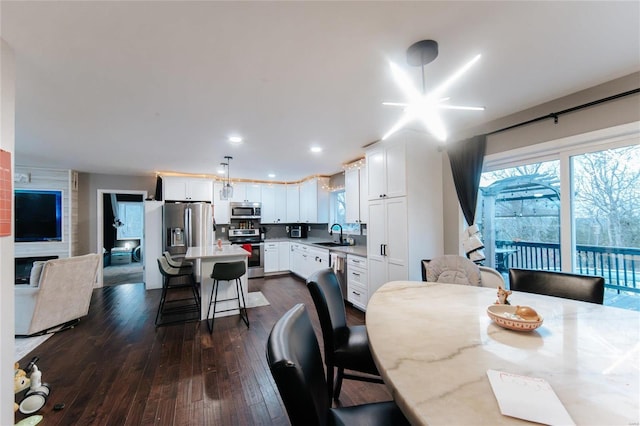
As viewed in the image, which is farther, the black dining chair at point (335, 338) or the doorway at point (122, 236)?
the doorway at point (122, 236)

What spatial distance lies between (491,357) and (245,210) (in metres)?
5.85

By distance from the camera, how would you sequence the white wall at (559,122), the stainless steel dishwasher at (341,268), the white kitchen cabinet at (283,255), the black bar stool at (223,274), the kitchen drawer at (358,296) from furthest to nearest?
the white kitchen cabinet at (283,255) < the stainless steel dishwasher at (341,268) < the kitchen drawer at (358,296) < the black bar stool at (223,274) < the white wall at (559,122)

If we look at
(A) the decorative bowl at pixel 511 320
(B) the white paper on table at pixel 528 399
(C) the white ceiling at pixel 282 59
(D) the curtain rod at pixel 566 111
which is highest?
(C) the white ceiling at pixel 282 59

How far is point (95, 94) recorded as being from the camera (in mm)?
2145

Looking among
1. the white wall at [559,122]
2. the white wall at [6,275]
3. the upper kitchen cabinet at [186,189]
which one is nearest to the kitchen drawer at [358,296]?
the white wall at [559,122]

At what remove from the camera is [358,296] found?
379 cm

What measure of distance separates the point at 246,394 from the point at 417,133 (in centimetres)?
316

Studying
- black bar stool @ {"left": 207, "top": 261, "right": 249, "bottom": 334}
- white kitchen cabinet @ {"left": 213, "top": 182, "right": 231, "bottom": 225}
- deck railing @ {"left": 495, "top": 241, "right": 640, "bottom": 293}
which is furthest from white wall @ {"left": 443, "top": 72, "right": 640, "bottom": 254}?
white kitchen cabinet @ {"left": 213, "top": 182, "right": 231, "bottom": 225}

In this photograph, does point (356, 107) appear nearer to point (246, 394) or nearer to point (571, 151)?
point (571, 151)

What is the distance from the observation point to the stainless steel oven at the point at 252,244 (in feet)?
19.4

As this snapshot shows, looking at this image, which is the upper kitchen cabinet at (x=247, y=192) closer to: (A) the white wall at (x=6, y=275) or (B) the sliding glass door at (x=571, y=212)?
(A) the white wall at (x=6, y=275)

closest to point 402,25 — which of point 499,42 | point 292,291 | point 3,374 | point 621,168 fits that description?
point 499,42

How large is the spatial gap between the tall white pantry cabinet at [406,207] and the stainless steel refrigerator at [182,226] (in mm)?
3715

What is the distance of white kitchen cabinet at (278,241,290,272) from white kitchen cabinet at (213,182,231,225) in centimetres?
141
